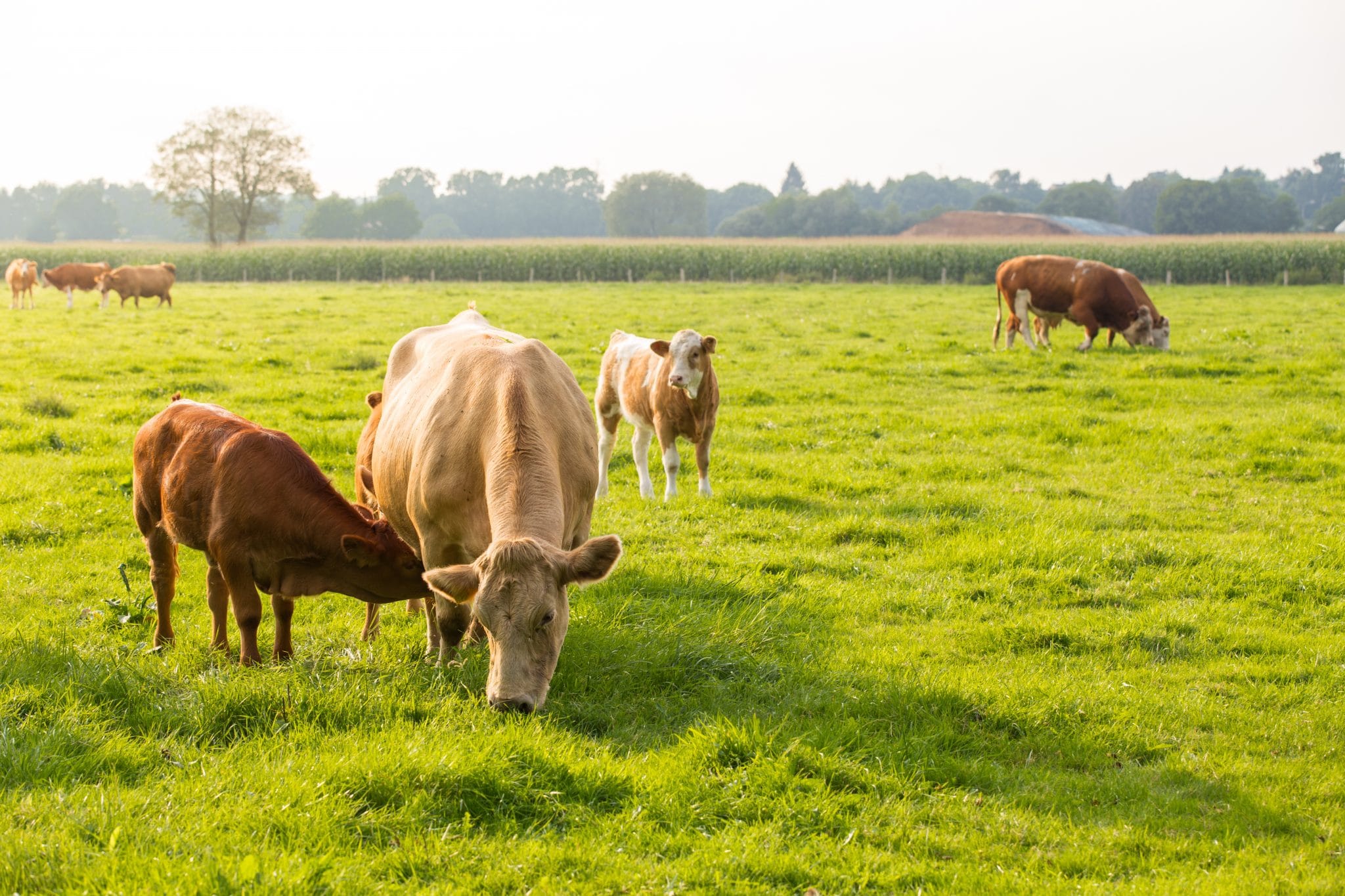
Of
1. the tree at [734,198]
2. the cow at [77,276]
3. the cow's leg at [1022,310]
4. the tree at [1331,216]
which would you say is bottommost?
the cow's leg at [1022,310]

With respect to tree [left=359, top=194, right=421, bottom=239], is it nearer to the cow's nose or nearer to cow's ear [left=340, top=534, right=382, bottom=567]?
cow's ear [left=340, top=534, right=382, bottom=567]

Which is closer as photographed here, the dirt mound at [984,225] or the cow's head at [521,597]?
the cow's head at [521,597]

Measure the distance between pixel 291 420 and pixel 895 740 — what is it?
30.7ft

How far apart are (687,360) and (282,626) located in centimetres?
502

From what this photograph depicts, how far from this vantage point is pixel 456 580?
180 inches

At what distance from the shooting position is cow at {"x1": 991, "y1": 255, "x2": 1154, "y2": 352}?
20.5m

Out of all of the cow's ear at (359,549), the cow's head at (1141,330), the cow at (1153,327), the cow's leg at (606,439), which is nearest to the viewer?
the cow's ear at (359,549)

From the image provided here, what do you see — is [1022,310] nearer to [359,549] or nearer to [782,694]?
[782,694]

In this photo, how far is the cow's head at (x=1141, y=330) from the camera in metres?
20.4

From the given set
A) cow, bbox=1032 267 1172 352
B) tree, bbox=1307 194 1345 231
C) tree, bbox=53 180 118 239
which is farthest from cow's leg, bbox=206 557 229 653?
tree, bbox=53 180 118 239

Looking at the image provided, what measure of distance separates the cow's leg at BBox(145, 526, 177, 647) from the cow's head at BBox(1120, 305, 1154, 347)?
18.9 metres

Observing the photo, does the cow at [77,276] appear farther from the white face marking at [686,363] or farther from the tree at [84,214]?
the tree at [84,214]

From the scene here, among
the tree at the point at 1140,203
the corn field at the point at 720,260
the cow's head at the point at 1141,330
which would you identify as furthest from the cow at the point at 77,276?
the tree at the point at 1140,203

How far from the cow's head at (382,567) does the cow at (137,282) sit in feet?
97.6
